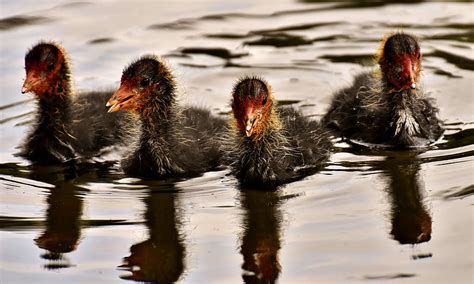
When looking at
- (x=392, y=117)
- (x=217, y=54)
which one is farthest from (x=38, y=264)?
(x=217, y=54)

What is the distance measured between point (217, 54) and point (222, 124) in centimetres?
224

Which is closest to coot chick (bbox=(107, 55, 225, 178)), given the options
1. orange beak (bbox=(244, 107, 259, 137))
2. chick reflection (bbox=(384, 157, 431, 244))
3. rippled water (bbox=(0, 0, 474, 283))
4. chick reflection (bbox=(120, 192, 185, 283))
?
rippled water (bbox=(0, 0, 474, 283))

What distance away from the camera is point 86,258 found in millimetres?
6605

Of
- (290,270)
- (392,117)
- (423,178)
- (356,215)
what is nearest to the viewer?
(290,270)

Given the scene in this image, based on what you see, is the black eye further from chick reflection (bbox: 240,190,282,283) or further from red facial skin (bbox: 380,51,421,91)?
red facial skin (bbox: 380,51,421,91)

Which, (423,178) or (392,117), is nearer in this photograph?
(423,178)

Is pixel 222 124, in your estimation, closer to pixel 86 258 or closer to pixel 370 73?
pixel 370 73

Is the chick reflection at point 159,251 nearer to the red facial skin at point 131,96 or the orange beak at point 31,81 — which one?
the red facial skin at point 131,96

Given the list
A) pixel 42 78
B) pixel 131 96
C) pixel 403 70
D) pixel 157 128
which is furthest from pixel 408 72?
pixel 42 78

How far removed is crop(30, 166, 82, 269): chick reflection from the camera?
22.1 feet

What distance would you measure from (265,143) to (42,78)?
6.60 ft

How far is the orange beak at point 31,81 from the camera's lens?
335 inches

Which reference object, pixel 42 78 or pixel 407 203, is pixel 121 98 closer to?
pixel 42 78

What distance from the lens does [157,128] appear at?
831cm
